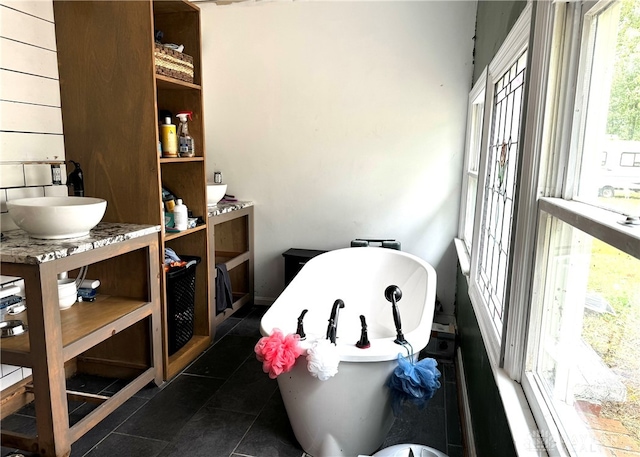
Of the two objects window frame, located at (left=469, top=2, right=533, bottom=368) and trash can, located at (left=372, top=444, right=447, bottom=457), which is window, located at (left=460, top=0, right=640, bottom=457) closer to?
window frame, located at (left=469, top=2, right=533, bottom=368)

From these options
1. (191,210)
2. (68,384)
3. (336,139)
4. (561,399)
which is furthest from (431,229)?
(68,384)

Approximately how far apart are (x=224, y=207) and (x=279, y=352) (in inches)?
69.6

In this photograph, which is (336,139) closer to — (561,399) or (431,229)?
(431,229)

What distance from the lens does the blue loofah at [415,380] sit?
1.62m

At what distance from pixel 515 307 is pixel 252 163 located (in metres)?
2.72

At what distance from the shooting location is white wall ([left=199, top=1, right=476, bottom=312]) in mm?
3246

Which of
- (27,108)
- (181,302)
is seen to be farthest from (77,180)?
(181,302)

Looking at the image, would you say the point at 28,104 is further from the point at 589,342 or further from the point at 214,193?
the point at 589,342

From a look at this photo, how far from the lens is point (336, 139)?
3473mm

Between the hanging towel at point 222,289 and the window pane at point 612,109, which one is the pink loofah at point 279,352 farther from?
the hanging towel at point 222,289

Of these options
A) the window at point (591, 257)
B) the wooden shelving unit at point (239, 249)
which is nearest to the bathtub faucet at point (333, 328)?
the window at point (591, 257)

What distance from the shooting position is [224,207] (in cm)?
322

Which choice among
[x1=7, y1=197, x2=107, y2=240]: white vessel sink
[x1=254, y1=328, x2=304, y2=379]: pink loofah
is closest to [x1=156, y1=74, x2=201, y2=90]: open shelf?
[x1=7, y1=197, x2=107, y2=240]: white vessel sink

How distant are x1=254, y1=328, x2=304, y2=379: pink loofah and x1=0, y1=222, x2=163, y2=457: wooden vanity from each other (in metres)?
0.83
